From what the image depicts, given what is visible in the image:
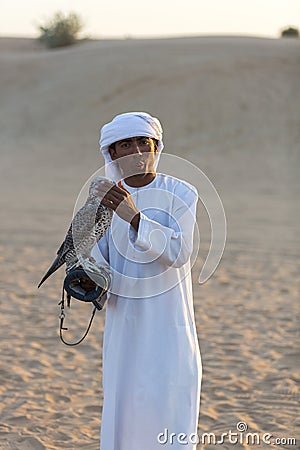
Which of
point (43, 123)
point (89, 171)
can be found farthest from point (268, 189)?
point (43, 123)

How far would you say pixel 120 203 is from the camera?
3010mm

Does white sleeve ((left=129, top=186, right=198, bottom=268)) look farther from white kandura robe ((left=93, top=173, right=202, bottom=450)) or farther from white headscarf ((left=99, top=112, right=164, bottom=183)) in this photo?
white headscarf ((left=99, top=112, right=164, bottom=183))

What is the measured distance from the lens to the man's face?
10.5ft

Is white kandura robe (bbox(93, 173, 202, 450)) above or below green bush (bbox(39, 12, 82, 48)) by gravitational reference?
below

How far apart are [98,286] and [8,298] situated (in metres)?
5.11

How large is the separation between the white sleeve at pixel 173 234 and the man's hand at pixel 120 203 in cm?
3

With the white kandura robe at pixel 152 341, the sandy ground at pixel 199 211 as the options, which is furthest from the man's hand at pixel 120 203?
the sandy ground at pixel 199 211

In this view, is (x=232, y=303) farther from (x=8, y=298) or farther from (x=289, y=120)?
(x=289, y=120)

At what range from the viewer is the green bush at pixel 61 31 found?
136ft

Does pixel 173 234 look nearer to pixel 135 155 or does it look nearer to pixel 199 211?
pixel 135 155

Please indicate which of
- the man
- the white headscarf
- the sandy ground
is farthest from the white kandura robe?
the sandy ground

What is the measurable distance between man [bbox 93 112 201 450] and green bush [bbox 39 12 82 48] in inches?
1547

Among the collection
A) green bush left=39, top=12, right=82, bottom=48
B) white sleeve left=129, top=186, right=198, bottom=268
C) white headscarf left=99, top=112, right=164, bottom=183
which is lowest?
white sleeve left=129, top=186, right=198, bottom=268

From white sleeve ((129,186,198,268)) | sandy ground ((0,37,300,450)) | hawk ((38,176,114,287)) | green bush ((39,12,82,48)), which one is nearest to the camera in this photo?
white sleeve ((129,186,198,268))
